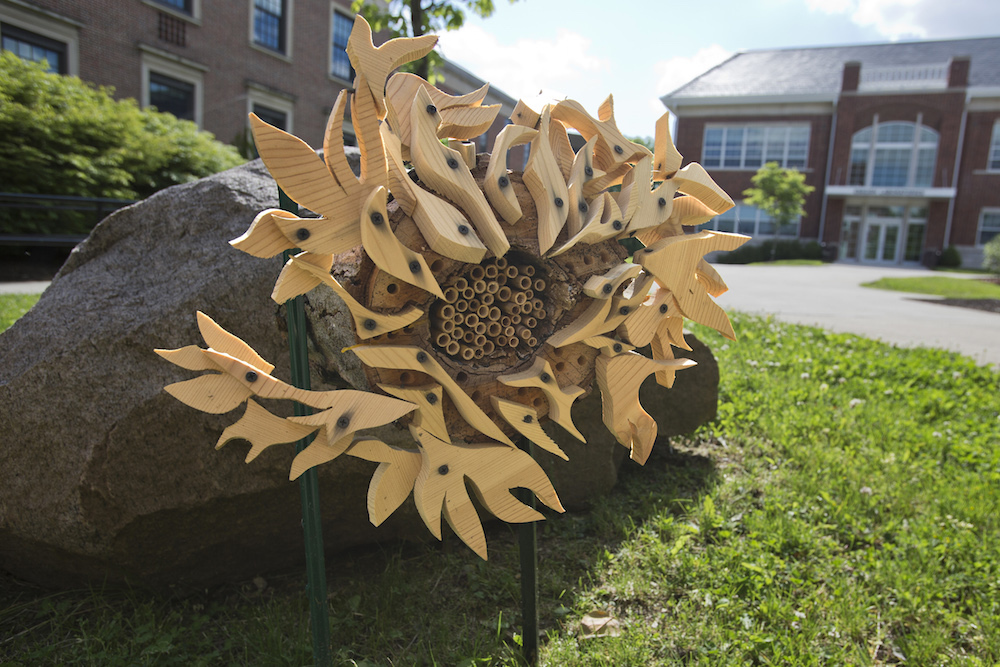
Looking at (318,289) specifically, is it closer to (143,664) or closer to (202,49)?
(143,664)

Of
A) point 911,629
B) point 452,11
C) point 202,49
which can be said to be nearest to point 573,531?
point 911,629

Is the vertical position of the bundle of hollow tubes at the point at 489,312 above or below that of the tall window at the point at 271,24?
below

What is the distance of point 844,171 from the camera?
92.5 ft

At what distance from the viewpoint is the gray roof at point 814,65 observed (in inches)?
1117

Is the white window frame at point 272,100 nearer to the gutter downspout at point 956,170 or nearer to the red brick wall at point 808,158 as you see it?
the red brick wall at point 808,158

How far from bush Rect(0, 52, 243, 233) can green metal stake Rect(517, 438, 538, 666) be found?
34.7ft

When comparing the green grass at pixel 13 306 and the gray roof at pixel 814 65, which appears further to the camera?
the gray roof at pixel 814 65

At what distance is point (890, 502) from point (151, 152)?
1290 cm

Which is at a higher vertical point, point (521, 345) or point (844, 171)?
point (844, 171)

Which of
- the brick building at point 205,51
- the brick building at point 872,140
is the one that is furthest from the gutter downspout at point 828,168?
the brick building at point 205,51

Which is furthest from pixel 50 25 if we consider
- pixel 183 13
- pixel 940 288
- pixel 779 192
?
pixel 779 192

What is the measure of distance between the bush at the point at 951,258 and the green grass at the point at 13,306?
105ft

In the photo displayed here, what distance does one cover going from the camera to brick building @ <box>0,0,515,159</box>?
13141 millimetres

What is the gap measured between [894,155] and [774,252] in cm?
781
